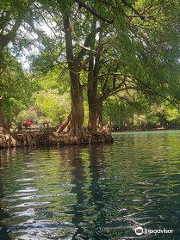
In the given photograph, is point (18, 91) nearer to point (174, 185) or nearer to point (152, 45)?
point (152, 45)

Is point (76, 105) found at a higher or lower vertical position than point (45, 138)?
higher

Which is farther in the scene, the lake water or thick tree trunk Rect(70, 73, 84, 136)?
thick tree trunk Rect(70, 73, 84, 136)

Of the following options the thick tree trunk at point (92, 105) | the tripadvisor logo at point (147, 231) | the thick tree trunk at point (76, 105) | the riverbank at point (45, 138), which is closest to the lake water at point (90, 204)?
the tripadvisor logo at point (147, 231)

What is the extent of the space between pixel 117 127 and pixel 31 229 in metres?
79.6

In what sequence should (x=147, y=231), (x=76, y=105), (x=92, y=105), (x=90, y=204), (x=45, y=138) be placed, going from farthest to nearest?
(x=92, y=105) → (x=45, y=138) → (x=76, y=105) → (x=90, y=204) → (x=147, y=231)

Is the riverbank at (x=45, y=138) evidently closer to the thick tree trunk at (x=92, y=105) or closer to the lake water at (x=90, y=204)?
the thick tree trunk at (x=92, y=105)

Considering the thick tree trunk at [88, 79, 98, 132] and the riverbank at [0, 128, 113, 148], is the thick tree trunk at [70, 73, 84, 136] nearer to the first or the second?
the riverbank at [0, 128, 113, 148]

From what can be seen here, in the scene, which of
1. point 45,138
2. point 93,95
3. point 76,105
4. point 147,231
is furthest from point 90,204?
point 93,95

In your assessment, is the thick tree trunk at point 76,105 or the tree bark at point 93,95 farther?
the tree bark at point 93,95

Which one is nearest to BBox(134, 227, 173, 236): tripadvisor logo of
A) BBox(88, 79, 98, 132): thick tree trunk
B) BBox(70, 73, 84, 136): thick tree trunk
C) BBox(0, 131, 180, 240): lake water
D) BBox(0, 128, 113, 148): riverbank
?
BBox(0, 131, 180, 240): lake water

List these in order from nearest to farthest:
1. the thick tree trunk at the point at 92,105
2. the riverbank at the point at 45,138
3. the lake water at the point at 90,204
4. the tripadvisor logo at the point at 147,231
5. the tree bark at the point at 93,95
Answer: the tripadvisor logo at the point at 147,231, the lake water at the point at 90,204, the riverbank at the point at 45,138, the tree bark at the point at 93,95, the thick tree trunk at the point at 92,105

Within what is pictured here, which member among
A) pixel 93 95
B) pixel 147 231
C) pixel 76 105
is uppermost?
pixel 93 95

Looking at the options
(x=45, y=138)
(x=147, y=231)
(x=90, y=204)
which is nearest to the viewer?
(x=147, y=231)

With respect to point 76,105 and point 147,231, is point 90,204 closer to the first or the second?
point 147,231
